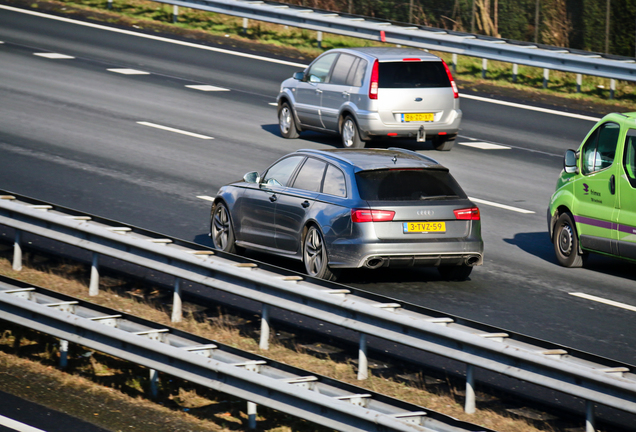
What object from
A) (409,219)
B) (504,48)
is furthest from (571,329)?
(504,48)

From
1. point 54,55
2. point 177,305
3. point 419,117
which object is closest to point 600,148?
point 177,305

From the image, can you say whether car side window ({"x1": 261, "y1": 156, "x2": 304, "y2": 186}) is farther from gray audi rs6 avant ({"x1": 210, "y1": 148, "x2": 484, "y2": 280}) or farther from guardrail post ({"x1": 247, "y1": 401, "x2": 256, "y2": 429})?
guardrail post ({"x1": 247, "y1": 401, "x2": 256, "y2": 429})

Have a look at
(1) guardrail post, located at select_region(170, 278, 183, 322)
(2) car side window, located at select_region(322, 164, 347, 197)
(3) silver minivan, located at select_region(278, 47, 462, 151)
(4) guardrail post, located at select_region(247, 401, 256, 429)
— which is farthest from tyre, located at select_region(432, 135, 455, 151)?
(4) guardrail post, located at select_region(247, 401, 256, 429)

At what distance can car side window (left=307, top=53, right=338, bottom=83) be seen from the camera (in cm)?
2066

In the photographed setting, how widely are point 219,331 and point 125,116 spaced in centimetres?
1207

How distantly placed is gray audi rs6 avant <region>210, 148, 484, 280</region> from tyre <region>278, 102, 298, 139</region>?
8090 millimetres

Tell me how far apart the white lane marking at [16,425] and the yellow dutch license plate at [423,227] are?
476cm

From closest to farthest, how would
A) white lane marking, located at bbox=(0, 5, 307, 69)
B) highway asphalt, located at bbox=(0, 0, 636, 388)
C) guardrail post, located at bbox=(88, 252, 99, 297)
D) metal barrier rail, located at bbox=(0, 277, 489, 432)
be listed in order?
metal barrier rail, located at bbox=(0, 277, 489, 432)
guardrail post, located at bbox=(88, 252, 99, 297)
highway asphalt, located at bbox=(0, 0, 636, 388)
white lane marking, located at bbox=(0, 5, 307, 69)

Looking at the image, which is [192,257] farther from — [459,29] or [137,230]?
[459,29]

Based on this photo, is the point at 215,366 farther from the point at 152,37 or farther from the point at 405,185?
the point at 152,37

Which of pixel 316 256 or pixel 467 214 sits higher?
pixel 467 214

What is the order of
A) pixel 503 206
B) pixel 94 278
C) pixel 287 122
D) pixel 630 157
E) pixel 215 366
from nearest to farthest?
pixel 215 366 → pixel 94 278 → pixel 630 157 → pixel 503 206 → pixel 287 122

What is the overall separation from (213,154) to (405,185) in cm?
766

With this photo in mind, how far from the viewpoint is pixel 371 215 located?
1157 centimetres
